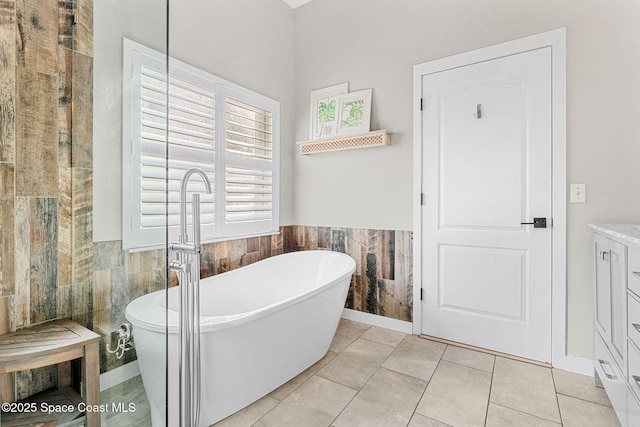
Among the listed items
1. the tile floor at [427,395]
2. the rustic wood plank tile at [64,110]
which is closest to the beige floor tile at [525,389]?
the tile floor at [427,395]

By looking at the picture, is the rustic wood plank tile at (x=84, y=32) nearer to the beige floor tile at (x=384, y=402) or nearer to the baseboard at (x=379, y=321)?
the beige floor tile at (x=384, y=402)

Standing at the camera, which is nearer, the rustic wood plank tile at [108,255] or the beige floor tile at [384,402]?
the rustic wood plank tile at [108,255]

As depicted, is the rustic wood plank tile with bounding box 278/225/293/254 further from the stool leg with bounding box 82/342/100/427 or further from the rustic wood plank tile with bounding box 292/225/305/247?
the stool leg with bounding box 82/342/100/427

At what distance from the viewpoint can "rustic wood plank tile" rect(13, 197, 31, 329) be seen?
0.83 m

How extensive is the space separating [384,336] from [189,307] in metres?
1.81

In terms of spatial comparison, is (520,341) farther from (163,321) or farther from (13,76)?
(13,76)

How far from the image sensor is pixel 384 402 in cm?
173

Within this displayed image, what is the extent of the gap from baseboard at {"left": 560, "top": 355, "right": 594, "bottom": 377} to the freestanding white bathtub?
1497 millimetres

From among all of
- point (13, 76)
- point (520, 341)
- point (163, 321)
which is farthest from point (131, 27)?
point (520, 341)

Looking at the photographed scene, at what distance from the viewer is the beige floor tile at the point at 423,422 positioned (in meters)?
1.55

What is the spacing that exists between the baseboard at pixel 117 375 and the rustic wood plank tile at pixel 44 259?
0.73 ft

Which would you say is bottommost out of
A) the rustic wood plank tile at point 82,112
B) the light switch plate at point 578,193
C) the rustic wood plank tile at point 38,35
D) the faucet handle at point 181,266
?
the faucet handle at point 181,266

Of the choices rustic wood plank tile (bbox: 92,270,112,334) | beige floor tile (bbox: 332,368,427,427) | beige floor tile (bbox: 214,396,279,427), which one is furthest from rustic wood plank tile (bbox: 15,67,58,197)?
beige floor tile (bbox: 332,368,427,427)

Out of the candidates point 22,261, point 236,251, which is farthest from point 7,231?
point 236,251
